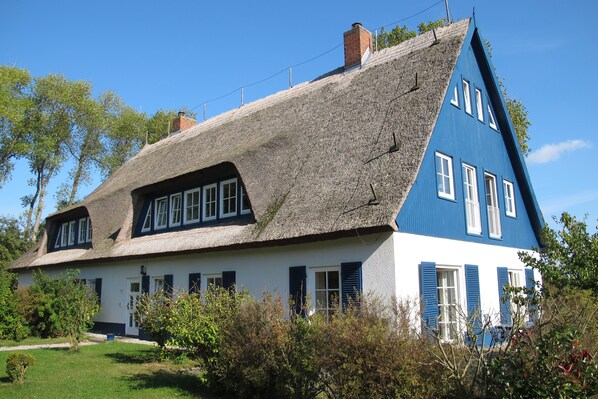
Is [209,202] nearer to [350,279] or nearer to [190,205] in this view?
[190,205]

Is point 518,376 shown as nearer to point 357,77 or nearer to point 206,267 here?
point 206,267

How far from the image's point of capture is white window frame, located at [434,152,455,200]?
12.4m

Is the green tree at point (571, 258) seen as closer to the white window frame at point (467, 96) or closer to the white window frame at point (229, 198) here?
the white window frame at point (467, 96)

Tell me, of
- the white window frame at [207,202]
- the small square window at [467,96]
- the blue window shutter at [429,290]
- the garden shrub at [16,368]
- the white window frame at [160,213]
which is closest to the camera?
the garden shrub at [16,368]

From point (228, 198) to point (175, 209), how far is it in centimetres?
316

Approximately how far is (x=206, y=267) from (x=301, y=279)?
4.12 meters

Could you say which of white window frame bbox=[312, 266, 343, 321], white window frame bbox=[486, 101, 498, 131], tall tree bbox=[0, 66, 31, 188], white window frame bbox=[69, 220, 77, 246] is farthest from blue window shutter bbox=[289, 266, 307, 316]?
tall tree bbox=[0, 66, 31, 188]

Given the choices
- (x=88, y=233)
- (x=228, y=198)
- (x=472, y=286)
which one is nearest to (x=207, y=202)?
(x=228, y=198)

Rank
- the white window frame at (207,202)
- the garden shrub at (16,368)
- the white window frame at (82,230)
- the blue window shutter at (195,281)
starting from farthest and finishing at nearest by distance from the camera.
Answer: the white window frame at (82,230), the white window frame at (207,202), the blue window shutter at (195,281), the garden shrub at (16,368)

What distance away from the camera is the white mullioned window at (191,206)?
16609 mm

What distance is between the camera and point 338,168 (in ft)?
40.9

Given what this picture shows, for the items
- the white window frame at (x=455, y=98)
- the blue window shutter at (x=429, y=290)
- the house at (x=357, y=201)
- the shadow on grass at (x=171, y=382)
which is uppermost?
the white window frame at (x=455, y=98)

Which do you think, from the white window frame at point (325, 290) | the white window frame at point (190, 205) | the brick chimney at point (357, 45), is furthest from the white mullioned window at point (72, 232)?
the white window frame at point (325, 290)

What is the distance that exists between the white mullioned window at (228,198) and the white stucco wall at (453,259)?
6075 mm
